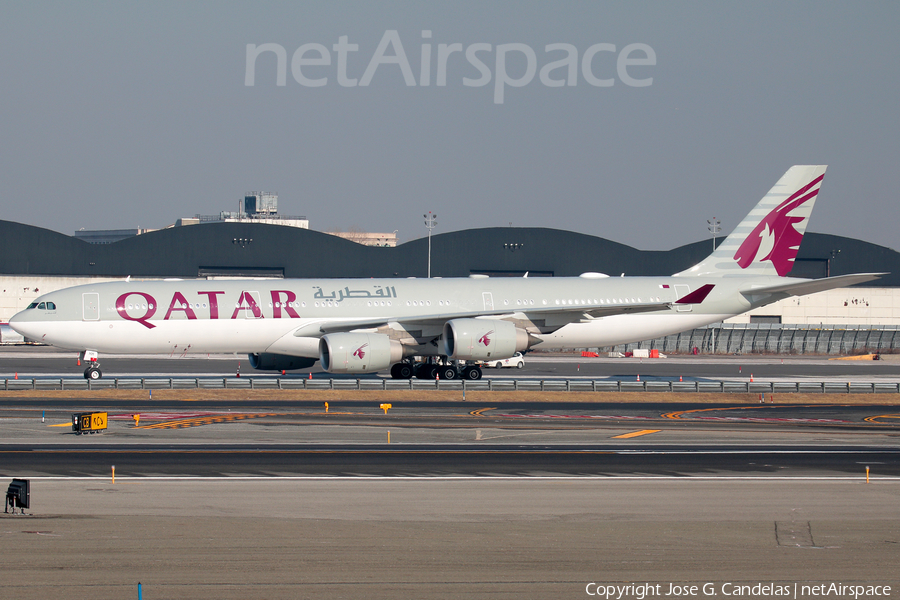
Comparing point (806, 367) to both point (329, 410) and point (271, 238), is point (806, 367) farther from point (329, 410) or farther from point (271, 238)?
point (271, 238)

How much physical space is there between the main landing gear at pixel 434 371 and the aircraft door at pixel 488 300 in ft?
9.88

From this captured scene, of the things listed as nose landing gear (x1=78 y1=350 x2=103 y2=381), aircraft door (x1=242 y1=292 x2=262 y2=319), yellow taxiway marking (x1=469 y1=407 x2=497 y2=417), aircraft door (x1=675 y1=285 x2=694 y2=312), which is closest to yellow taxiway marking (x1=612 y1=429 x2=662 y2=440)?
yellow taxiway marking (x1=469 y1=407 x2=497 y2=417)

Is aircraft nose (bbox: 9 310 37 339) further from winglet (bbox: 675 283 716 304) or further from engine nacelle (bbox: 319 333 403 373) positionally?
winglet (bbox: 675 283 716 304)

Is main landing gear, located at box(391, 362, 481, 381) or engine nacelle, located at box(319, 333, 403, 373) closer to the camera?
engine nacelle, located at box(319, 333, 403, 373)

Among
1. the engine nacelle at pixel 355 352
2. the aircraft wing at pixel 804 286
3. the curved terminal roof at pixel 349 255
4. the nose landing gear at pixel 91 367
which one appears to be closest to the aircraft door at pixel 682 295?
the aircraft wing at pixel 804 286

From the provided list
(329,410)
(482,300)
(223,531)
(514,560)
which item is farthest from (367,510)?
(482,300)

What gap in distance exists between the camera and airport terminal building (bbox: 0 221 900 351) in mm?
90438

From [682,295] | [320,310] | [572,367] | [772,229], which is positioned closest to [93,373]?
[320,310]

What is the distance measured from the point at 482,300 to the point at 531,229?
5461 centimetres

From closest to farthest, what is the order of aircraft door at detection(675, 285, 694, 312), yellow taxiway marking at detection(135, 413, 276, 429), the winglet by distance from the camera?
yellow taxiway marking at detection(135, 413, 276, 429), the winglet, aircraft door at detection(675, 285, 694, 312)

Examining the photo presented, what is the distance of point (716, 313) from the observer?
4825 centimetres

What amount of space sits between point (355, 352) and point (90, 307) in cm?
1242

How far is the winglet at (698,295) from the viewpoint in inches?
1838

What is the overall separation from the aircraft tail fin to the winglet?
2678mm
